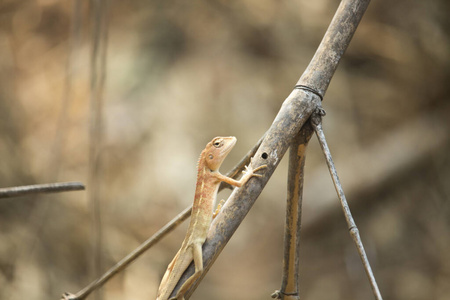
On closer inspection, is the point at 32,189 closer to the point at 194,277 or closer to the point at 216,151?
the point at 194,277

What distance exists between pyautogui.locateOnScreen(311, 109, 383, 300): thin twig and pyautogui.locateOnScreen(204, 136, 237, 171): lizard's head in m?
0.72

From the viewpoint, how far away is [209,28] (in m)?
6.28

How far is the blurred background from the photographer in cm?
578

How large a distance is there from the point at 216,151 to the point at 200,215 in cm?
46

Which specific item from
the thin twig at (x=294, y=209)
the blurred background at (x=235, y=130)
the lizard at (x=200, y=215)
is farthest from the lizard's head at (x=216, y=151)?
the blurred background at (x=235, y=130)

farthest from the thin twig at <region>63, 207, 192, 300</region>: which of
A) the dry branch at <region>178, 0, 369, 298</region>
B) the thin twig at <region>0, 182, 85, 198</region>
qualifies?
the thin twig at <region>0, 182, 85, 198</region>

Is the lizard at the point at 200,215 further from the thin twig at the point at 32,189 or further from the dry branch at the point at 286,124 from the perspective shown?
the thin twig at the point at 32,189

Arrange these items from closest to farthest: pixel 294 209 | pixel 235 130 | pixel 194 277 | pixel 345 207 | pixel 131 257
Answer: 1. pixel 345 207
2. pixel 194 277
3. pixel 294 209
4. pixel 131 257
5. pixel 235 130

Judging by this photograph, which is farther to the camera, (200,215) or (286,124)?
(200,215)

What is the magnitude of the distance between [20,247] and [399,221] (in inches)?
185

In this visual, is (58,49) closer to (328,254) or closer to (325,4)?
(325,4)

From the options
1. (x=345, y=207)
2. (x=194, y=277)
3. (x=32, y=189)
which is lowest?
(x=194, y=277)

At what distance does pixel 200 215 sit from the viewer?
2.49 metres

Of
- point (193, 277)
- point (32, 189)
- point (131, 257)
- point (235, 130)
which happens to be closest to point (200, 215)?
point (131, 257)
